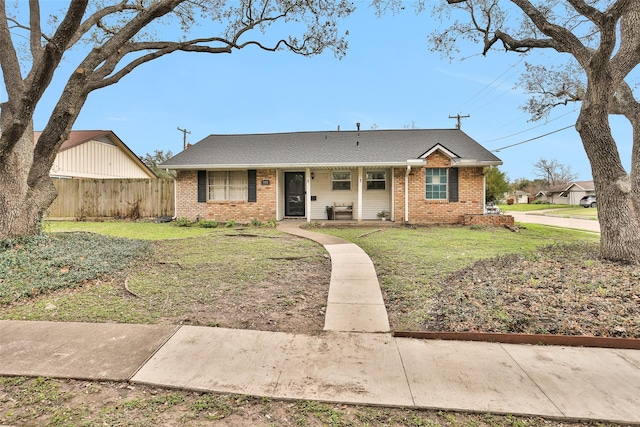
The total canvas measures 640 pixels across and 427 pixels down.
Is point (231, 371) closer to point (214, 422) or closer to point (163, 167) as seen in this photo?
point (214, 422)

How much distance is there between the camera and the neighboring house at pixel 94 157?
58.1 ft

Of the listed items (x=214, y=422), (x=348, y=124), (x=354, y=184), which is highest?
(x=348, y=124)

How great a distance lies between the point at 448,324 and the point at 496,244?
20.5 feet

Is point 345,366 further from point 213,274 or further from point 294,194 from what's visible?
point 294,194

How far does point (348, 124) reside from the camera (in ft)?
62.0

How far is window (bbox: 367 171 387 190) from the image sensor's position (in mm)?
14766

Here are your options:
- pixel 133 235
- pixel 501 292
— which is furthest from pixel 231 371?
pixel 133 235

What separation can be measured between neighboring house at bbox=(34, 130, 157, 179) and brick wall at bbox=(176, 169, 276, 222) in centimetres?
707

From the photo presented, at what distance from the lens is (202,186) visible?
1439 cm

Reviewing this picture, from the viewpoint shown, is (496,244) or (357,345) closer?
(357,345)

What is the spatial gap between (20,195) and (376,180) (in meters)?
12.0

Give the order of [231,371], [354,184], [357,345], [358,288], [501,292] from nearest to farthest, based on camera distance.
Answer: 1. [231,371]
2. [357,345]
3. [501,292]
4. [358,288]
5. [354,184]

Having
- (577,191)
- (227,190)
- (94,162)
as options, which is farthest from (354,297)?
(577,191)

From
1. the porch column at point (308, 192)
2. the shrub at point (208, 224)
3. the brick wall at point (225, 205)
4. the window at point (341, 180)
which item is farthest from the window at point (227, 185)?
the window at point (341, 180)
